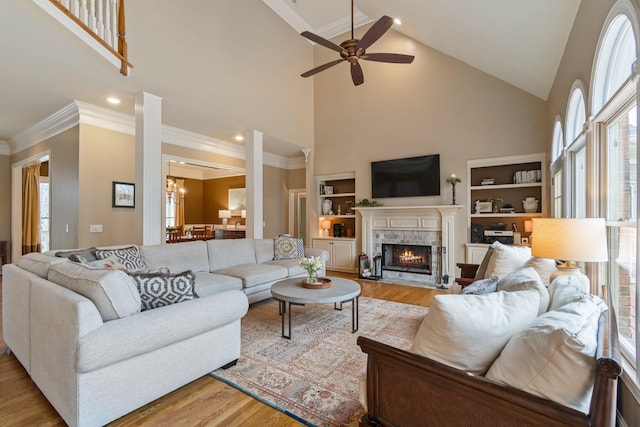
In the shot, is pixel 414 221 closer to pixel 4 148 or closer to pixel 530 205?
pixel 530 205

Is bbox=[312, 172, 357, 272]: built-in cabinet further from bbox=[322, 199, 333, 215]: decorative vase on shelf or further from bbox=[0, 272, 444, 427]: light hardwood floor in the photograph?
bbox=[0, 272, 444, 427]: light hardwood floor

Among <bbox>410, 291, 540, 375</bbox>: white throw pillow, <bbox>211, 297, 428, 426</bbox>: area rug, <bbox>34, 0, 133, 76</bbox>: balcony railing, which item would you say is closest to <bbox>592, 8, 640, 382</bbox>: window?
<bbox>410, 291, 540, 375</bbox>: white throw pillow

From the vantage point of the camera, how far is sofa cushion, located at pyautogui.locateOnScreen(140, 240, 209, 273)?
3.60 metres

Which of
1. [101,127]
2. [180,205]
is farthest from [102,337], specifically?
[180,205]

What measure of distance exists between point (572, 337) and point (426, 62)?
5.89 m

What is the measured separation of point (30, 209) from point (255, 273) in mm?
6076

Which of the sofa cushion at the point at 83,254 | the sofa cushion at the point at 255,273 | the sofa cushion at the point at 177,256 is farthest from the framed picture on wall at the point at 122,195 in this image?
the sofa cushion at the point at 255,273

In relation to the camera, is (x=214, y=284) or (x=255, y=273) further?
(x=255, y=273)

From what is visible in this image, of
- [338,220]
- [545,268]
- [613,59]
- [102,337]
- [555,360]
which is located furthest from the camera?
[338,220]

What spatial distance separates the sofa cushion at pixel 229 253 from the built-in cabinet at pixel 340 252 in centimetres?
236

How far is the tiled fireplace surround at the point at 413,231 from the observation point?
5336 millimetres

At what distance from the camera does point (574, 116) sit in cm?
307

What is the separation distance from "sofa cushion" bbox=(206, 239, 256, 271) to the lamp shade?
3719mm

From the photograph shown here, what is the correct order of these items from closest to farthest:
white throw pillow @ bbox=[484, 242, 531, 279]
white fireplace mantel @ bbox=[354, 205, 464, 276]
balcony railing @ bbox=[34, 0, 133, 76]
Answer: white throw pillow @ bbox=[484, 242, 531, 279]
balcony railing @ bbox=[34, 0, 133, 76]
white fireplace mantel @ bbox=[354, 205, 464, 276]
